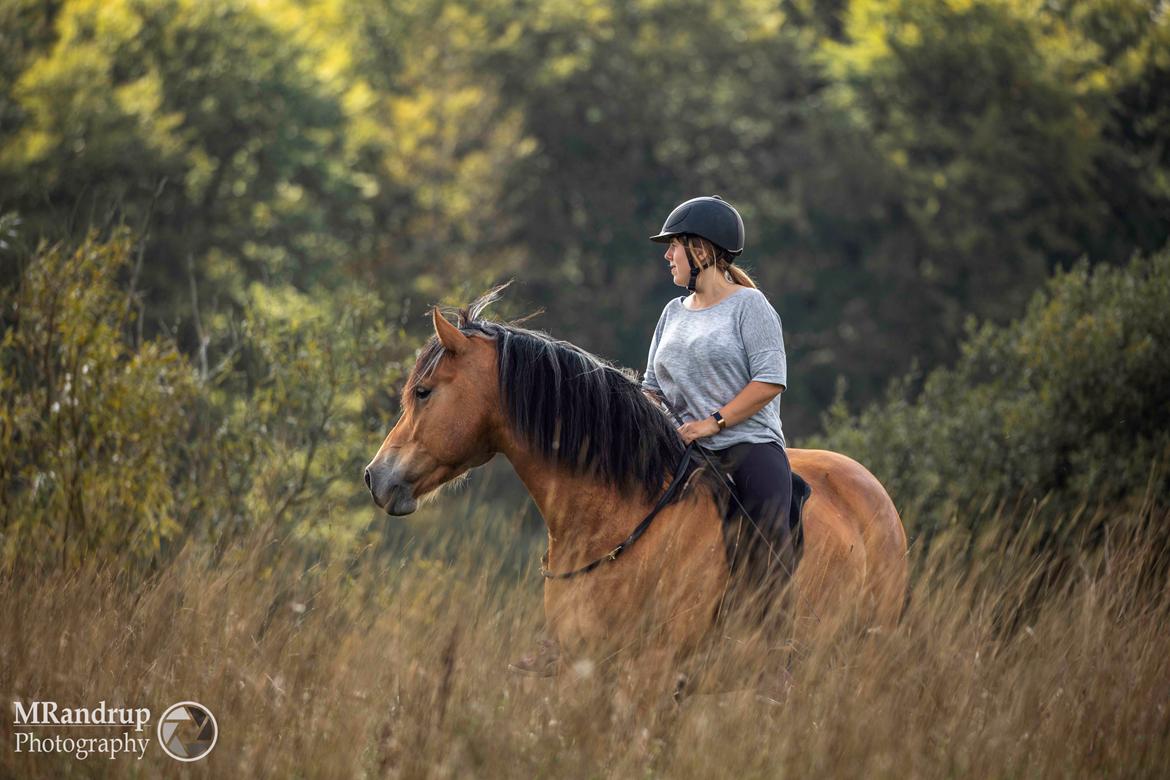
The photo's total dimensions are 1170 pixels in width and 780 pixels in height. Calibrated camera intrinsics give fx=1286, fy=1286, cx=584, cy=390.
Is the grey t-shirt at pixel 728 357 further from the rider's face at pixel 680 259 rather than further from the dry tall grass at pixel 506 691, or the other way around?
the dry tall grass at pixel 506 691

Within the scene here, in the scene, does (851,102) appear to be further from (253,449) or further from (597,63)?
(253,449)

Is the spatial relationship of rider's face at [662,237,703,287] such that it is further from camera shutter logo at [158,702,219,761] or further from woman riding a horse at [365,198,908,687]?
camera shutter logo at [158,702,219,761]

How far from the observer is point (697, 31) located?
31.8m

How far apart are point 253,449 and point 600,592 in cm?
498

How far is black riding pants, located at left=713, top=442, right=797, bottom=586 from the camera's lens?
17.0 ft

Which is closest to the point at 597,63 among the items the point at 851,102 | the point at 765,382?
the point at 851,102

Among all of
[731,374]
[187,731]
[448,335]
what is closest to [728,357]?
[731,374]

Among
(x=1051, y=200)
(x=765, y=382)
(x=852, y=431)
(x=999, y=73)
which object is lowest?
(x=1051, y=200)

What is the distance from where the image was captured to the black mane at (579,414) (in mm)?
5184

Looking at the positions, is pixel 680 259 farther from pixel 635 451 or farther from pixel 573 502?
pixel 573 502

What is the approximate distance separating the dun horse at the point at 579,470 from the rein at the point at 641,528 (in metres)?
0.02

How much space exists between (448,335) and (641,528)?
1089 millimetres

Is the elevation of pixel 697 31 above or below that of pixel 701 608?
below

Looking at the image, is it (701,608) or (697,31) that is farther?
(697,31)
